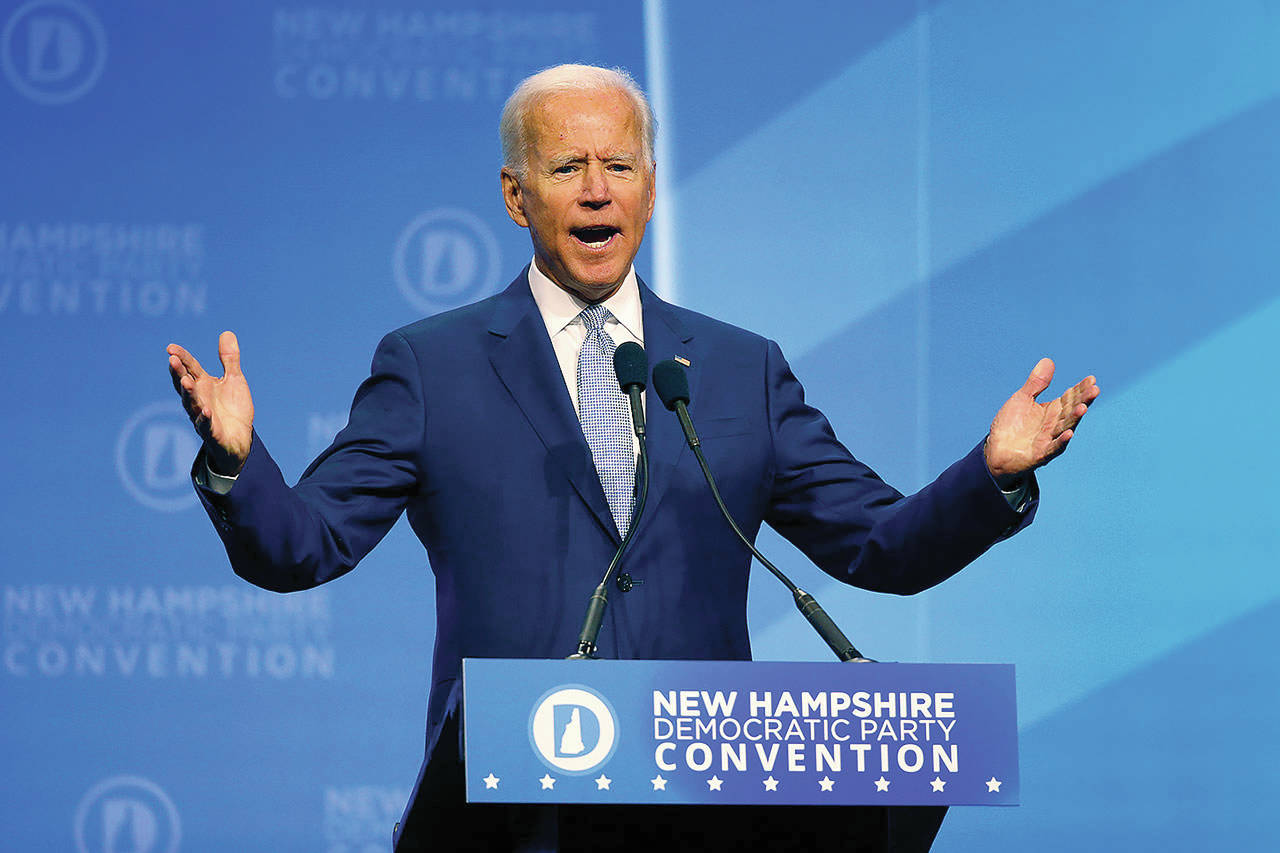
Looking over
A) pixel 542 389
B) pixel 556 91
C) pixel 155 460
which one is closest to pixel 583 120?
pixel 556 91

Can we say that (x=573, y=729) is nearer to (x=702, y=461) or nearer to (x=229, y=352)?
(x=702, y=461)

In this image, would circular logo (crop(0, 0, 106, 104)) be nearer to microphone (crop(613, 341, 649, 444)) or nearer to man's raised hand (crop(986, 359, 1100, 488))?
microphone (crop(613, 341, 649, 444))

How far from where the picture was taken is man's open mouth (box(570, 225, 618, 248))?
2.34 meters

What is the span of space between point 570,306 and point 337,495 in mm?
440

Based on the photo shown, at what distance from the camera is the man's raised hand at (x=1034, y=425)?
196 centimetres

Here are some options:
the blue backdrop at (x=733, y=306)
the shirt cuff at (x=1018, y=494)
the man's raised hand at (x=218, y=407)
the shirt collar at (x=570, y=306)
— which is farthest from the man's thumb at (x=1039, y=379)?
the blue backdrop at (x=733, y=306)

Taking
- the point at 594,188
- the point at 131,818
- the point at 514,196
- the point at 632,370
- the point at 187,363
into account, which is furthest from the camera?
the point at 131,818

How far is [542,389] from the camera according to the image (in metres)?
2.28

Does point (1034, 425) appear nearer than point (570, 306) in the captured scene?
Yes

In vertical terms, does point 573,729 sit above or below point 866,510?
below

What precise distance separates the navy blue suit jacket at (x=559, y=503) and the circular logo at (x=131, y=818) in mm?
1363

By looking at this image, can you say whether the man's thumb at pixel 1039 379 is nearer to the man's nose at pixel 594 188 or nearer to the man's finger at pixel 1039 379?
the man's finger at pixel 1039 379

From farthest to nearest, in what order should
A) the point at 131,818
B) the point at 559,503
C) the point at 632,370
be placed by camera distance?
the point at 131,818 → the point at 559,503 → the point at 632,370

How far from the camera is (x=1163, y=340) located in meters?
3.60
